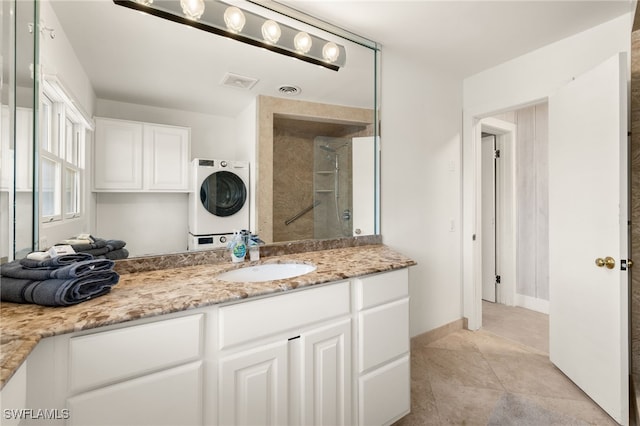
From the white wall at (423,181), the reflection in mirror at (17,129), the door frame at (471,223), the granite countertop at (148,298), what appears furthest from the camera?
the door frame at (471,223)

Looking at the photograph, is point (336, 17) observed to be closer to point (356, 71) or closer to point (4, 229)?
point (356, 71)

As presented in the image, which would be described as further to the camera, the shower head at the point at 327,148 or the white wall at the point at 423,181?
the white wall at the point at 423,181

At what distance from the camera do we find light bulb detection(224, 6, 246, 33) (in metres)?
1.51

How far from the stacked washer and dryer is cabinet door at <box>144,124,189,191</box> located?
0.05 m

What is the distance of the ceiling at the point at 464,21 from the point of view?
5.53 feet

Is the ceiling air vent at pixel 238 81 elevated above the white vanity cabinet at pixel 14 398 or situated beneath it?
elevated above

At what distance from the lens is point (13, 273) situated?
0.91m

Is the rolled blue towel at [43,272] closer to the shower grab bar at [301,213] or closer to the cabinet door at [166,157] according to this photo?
the cabinet door at [166,157]

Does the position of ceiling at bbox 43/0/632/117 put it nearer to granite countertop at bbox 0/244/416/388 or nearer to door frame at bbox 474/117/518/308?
granite countertop at bbox 0/244/416/388

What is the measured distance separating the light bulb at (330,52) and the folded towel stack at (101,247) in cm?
154

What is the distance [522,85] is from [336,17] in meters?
1.56

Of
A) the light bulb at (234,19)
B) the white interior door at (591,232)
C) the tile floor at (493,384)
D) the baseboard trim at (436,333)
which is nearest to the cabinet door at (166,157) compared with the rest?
the light bulb at (234,19)

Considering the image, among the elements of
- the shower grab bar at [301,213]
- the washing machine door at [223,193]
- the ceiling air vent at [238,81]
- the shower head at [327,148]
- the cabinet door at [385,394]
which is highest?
the ceiling air vent at [238,81]

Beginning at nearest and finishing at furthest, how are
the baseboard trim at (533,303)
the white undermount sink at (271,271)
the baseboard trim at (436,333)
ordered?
the white undermount sink at (271,271), the baseboard trim at (436,333), the baseboard trim at (533,303)
